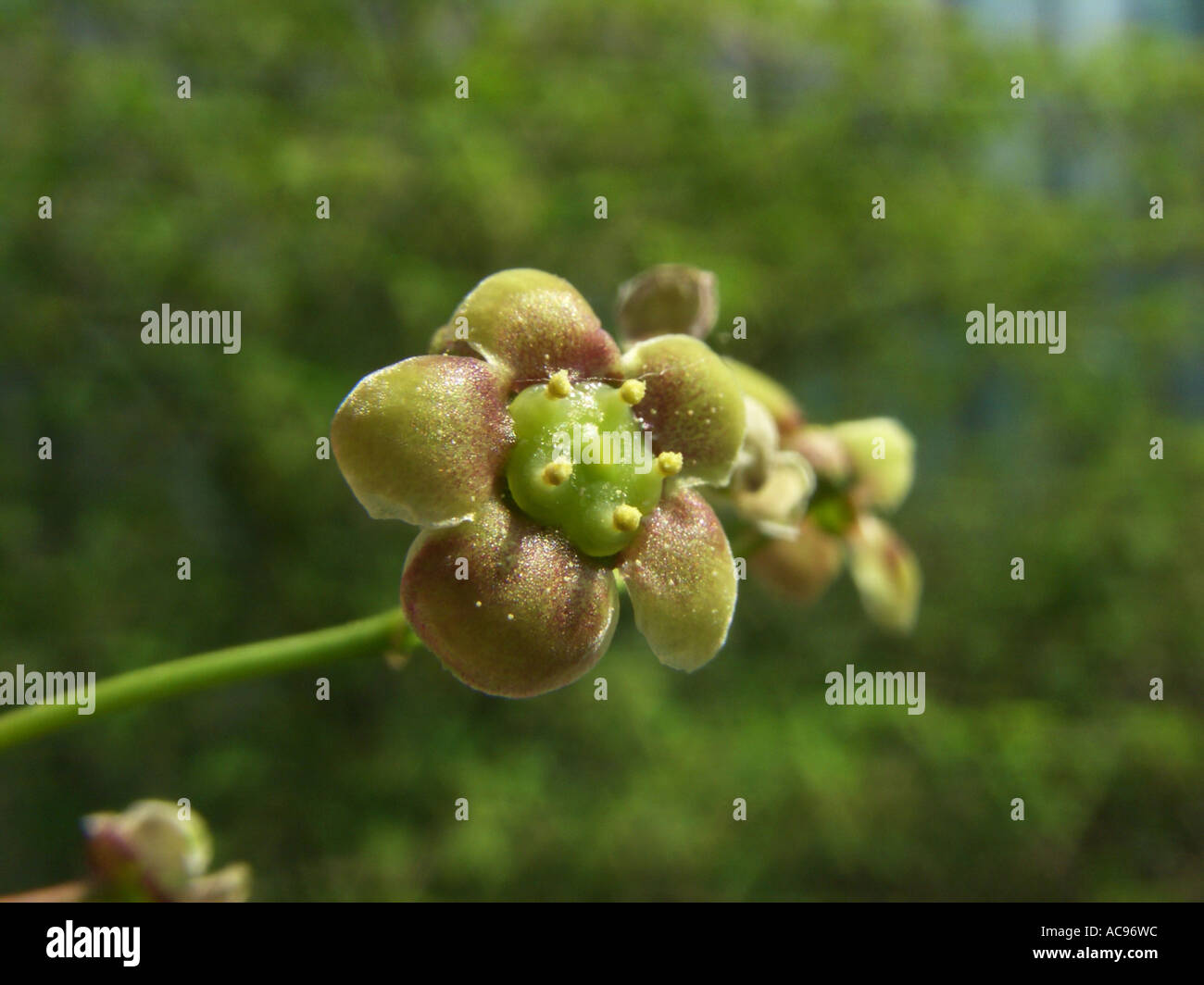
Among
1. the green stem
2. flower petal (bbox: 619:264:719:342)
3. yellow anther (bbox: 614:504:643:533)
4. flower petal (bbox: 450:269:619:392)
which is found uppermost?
flower petal (bbox: 619:264:719:342)

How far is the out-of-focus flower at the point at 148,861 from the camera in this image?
588mm

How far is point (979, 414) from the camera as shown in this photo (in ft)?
14.3

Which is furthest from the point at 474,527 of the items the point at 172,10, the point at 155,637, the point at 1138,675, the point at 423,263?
the point at 1138,675

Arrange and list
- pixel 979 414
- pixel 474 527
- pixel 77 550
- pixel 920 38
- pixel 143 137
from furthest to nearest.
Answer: pixel 979 414
pixel 920 38
pixel 77 550
pixel 143 137
pixel 474 527

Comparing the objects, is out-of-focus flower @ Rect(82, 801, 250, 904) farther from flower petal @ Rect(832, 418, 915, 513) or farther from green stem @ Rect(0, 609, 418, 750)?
flower petal @ Rect(832, 418, 915, 513)

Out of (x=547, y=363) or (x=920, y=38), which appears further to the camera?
(x=920, y=38)

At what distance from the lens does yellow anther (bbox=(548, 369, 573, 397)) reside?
472mm

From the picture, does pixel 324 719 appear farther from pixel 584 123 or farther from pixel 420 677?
pixel 584 123

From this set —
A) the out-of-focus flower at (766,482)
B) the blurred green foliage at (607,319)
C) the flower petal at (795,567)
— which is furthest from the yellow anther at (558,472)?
the blurred green foliage at (607,319)

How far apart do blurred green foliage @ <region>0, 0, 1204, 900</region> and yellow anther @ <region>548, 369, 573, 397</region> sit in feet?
8.35

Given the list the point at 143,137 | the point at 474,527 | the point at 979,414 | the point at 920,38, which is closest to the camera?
the point at 474,527

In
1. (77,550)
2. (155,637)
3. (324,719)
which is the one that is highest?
(77,550)

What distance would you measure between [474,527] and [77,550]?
3122 mm

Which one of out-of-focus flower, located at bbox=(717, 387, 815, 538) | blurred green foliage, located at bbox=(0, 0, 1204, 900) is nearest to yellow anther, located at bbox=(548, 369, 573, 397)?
out-of-focus flower, located at bbox=(717, 387, 815, 538)
